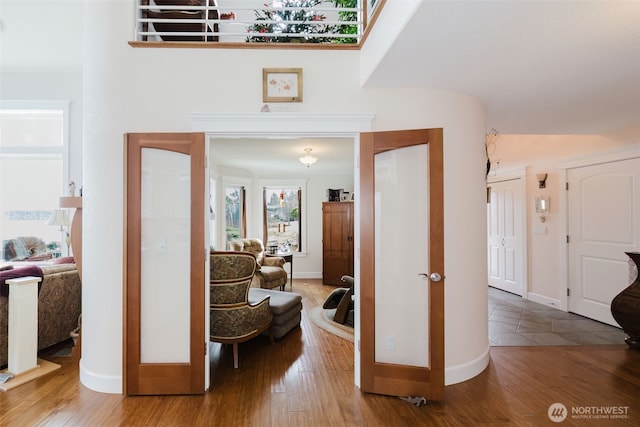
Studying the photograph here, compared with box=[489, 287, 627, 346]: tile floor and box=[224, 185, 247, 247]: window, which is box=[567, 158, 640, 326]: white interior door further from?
box=[224, 185, 247, 247]: window

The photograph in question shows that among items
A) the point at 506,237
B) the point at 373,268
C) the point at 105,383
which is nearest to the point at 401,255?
the point at 373,268

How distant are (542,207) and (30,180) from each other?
8040 millimetres

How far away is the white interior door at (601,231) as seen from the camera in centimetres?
395

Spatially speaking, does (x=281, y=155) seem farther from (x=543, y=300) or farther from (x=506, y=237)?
(x=543, y=300)

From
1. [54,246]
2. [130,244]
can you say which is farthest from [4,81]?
[130,244]

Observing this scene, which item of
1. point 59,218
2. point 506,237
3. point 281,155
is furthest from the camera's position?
point 506,237

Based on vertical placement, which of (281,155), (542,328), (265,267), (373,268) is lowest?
(542,328)

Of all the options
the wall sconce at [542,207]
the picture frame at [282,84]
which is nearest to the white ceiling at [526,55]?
the picture frame at [282,84]

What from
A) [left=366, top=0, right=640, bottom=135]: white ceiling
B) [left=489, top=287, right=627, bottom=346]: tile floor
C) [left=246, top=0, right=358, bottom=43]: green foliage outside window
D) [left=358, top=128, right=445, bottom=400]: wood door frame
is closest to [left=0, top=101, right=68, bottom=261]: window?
[left=246, top=0, right=358, bottom=43]: green foliage outside window

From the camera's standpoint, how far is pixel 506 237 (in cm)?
594

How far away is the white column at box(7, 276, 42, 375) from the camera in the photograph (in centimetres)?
274

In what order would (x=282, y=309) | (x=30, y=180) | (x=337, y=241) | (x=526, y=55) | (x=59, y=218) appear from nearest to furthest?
1. (x=526, y=55)
2. (x=282, y=309)
3. (x=59, y=218)
4. (x=30, y=180)
5. (x=337, y=241)

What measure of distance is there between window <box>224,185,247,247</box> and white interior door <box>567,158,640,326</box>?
5.92 metres

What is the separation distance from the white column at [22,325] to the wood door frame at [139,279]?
1.10m
